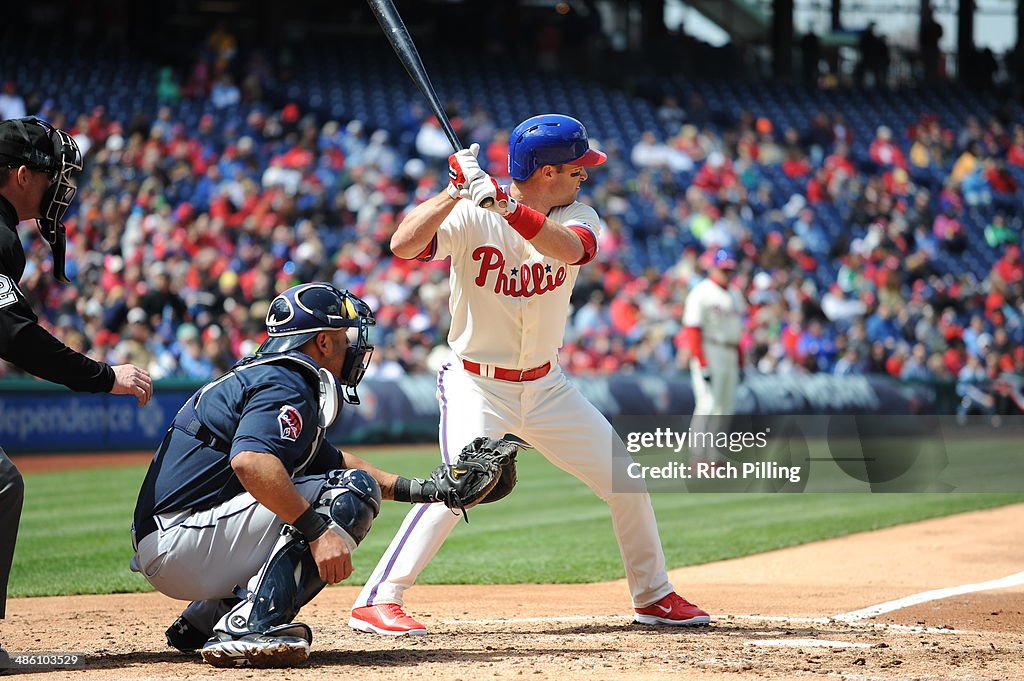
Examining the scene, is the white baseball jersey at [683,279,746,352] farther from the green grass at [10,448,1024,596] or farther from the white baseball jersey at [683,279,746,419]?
the green grass at [10,448,1024,596]

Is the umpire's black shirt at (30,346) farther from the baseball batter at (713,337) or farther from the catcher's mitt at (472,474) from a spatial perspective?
the baseball batter at (713,337)

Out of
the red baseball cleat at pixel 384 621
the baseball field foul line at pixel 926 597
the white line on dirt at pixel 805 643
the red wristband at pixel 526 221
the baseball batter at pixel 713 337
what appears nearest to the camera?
the red wristband at pixel 526 221

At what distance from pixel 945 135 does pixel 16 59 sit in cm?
1685

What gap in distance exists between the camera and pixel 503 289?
4.99 m

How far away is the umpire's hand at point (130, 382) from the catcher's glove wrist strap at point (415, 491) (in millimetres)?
877

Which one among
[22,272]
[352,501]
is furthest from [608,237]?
[22,272]

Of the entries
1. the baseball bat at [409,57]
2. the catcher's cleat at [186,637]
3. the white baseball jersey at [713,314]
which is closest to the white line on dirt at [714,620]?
the catcher's cleat at [186,637]

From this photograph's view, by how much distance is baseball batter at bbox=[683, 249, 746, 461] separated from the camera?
12031 millimetres

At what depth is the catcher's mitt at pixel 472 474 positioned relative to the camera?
13.8ft

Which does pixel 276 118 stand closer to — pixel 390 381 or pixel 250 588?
pixel 390 381

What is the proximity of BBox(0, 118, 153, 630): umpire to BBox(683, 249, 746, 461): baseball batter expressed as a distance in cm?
822

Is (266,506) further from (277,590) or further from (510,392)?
(510,392)

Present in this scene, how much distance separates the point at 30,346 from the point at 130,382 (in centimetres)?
34

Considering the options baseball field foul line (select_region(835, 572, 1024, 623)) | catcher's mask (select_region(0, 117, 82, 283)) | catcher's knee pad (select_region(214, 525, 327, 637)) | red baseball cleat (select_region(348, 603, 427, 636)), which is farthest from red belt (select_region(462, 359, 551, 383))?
baseball field foul line (select_region(835, 572, 1024, 623))
